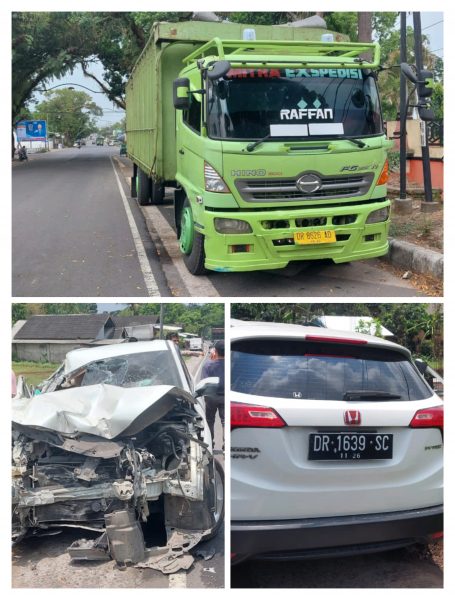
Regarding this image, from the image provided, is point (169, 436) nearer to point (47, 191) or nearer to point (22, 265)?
point (22, 265)

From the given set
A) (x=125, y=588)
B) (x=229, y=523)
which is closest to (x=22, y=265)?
(x=125, y=588)

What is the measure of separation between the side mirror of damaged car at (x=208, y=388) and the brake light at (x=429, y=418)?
118 cm

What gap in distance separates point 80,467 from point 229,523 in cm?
155

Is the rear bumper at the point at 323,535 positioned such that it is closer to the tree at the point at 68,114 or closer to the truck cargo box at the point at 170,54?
the truck cargo box at the point at 170,54

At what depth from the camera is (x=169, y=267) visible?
8328mm

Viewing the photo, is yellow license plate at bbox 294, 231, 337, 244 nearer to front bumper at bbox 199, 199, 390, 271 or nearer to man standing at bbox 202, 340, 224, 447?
front bumper at bbox 199, 199, 390, 271

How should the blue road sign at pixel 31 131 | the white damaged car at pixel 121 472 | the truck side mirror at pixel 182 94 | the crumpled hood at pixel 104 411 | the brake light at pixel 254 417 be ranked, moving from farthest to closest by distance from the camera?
the blue road sign at pixel 31 131 → the truck side mirror at pixel 182 94 → the crumpled hood at pixel 104 411 → the white damaged car at pixel 121 472 → the brake light at pixel 254 417

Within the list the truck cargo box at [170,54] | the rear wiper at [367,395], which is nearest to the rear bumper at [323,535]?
the rear wiper at [367,395]

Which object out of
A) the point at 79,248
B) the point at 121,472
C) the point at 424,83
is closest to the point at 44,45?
the point at 79,248

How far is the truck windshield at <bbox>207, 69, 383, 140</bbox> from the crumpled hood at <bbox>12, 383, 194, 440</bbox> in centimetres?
302

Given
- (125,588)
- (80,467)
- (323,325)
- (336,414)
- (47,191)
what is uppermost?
(47,191)

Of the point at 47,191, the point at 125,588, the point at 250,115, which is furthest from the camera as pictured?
the point at 47,191

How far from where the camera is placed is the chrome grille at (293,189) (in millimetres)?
6434

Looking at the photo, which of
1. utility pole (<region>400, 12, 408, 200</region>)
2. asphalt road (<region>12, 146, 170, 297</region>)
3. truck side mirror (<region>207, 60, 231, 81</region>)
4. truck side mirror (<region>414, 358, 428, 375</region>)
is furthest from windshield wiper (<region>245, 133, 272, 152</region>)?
utility pole (<region>400, 12, 408, 200</region>)
